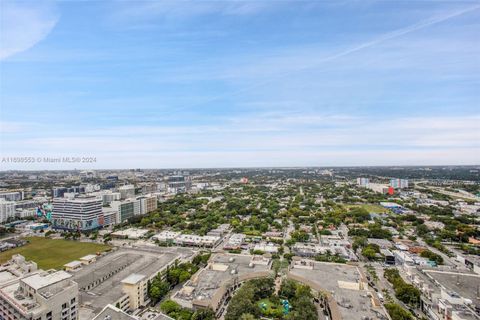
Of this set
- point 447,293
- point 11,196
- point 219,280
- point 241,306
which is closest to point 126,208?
point 219,280

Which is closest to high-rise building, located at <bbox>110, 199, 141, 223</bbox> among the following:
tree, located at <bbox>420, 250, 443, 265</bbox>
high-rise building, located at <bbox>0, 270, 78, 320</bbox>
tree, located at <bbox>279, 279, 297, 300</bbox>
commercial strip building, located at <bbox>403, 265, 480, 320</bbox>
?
high-rise building, located at <bbox>0, 270, 78, 320</bbox>

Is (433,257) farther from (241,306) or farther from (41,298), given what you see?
(41,298)

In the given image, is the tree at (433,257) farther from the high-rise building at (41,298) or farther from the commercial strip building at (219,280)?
the high-rise building at (41,298)

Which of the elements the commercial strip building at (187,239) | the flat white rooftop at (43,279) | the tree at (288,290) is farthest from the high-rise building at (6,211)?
the tree at (288,290)

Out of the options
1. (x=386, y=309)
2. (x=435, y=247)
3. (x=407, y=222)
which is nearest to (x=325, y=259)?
(x=386, y=309)

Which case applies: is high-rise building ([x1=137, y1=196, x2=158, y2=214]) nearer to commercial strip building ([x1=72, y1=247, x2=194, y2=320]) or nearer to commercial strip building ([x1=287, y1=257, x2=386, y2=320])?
commercial strip building ([x1=72, y1=247, x2=194, y2=320])

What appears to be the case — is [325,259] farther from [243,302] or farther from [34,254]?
[34,254]
